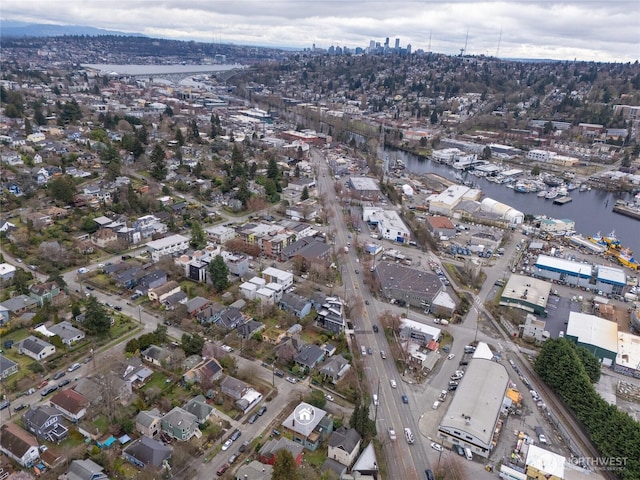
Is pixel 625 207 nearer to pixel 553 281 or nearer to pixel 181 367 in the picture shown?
pixel 553 281

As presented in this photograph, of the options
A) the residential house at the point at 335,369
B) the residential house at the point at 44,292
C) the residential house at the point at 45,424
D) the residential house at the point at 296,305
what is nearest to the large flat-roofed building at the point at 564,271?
the residential house at the point at 296,305

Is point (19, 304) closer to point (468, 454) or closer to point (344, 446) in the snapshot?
point (344, 446)

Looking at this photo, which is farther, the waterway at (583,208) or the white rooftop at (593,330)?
the waterway at (583,208)

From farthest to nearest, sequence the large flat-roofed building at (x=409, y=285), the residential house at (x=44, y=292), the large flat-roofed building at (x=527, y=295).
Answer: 1. the large flat-roofed building at (x=409, y=285)
2. the large flat-roofed building at (x=527, y=295)
3. the residential house at (x=44, y=292)

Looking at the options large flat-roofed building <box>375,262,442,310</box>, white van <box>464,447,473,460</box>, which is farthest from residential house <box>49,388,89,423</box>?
large flat-roofed building <box>375,262,442,310</box>

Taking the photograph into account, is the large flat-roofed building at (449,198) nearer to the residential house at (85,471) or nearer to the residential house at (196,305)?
the residential house at (196,305)

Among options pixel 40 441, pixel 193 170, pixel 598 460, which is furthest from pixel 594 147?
pixel 40 441

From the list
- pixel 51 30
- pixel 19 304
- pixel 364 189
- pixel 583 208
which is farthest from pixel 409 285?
pixel 51 30

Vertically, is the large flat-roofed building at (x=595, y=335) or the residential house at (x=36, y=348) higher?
the large flat-roofed building at (x=595, y=335)
